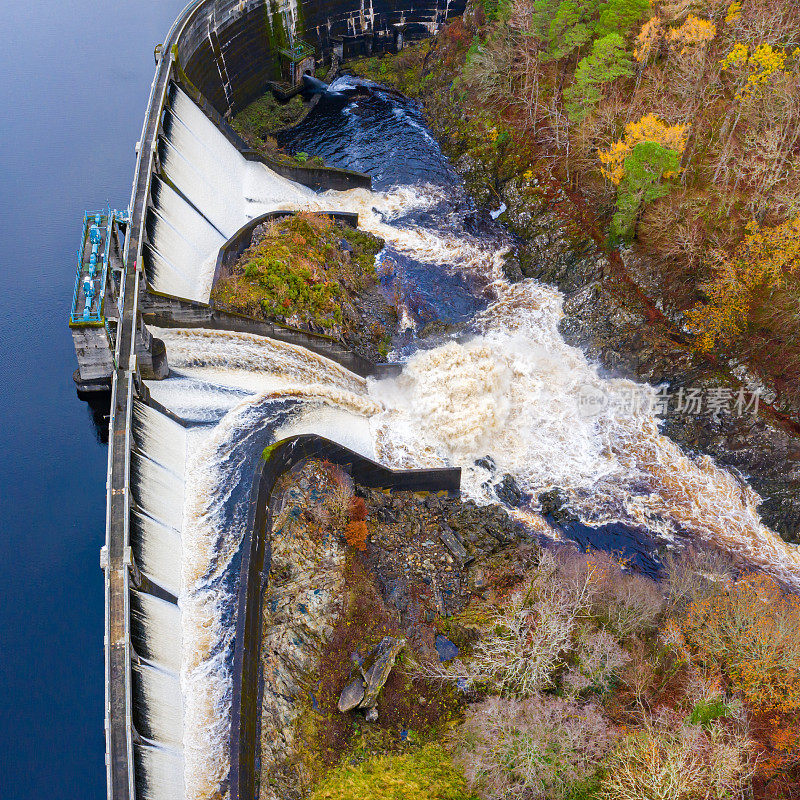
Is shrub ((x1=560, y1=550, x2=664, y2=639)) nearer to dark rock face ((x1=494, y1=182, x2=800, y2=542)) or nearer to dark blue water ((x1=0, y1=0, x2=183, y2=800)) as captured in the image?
dark rock face ((x1=494, y1=182, x2=800, y2=542))

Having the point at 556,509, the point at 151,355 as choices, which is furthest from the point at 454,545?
the point at 151,355

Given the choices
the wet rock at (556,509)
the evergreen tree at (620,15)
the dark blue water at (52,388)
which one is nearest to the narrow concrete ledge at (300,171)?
the dark blue water at (52,388)

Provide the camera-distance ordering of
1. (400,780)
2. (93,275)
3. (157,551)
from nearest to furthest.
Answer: (400,780), (157,551), (93,275)

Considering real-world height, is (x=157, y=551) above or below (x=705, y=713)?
above

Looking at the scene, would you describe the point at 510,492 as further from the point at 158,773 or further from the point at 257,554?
Result: the point at 158,773

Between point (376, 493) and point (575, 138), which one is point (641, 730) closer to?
point (376, 493)

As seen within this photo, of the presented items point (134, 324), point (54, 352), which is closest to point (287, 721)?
point (134, 324)
